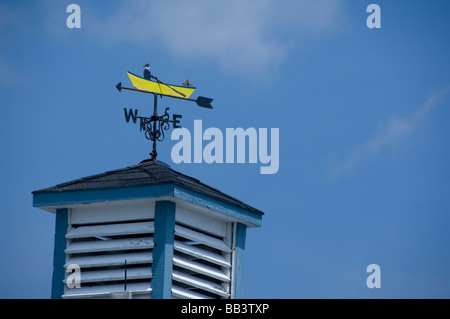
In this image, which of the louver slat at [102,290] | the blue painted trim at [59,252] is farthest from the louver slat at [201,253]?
the blue painted trim at [59,252]

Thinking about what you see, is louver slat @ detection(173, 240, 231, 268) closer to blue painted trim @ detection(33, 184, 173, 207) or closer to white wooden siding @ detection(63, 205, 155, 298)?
white wooden siding @ detection(63, 205, 155, 298)

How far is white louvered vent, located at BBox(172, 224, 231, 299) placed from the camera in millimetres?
14875

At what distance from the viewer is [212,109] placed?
658 inches

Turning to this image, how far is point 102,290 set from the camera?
14812mm

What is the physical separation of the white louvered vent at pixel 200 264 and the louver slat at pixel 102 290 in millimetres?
327

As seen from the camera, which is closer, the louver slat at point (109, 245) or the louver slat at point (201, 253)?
the louver slat at point (109, 245)

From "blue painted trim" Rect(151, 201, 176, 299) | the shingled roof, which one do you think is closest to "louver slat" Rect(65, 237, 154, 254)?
"blue painted trim" Rect(151, 201, 176, 299)

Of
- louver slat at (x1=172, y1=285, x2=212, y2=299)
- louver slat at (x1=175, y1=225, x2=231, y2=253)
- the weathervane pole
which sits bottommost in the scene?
louver slat at (x1=172, y1=285, x2=212, y2=299)

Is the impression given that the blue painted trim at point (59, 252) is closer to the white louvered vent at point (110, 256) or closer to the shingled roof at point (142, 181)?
the white louvered vent at point (110, 256)

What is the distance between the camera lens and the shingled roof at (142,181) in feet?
49.0

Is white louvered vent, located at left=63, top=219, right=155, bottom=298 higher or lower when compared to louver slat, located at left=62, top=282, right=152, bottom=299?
higher

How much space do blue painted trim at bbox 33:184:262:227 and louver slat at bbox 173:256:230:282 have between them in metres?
0.61
